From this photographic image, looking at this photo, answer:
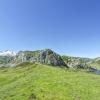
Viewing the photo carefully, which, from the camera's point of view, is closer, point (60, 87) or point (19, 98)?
point (19, 98)

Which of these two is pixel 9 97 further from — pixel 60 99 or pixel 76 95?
pixel 76 95

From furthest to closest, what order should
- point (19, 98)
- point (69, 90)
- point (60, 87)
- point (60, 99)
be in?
point (60, 87)
point (69, 90)
point (19, 98)
point (60, 99)

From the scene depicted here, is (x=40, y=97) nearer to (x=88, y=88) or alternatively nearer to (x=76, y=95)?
(x=76, y=95)

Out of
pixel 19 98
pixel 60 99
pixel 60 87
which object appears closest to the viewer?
pixel 60 99

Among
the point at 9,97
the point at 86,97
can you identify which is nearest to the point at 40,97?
the point at 9,97

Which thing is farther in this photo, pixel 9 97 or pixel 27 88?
pixel 27 88

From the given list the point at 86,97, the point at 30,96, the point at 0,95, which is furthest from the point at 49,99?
the point at 0,95

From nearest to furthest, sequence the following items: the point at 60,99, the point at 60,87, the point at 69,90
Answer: the point at 60,99, the point at 69,90, the point at 60,87

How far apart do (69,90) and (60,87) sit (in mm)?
4506

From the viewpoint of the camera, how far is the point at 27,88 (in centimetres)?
5584

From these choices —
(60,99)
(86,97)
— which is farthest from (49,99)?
(86,97)

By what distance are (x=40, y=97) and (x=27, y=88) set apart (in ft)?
36.4

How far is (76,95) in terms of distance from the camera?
1775 inches

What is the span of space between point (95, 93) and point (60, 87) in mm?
11753
